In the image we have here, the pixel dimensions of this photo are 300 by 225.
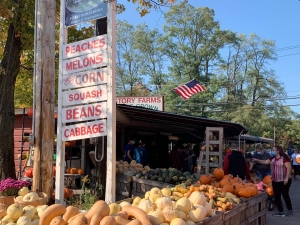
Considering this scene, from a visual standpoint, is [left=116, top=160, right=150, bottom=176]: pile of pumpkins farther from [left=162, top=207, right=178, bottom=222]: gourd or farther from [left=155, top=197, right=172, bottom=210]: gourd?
[left=162, top=207, right=178, bottom=222]: gourd

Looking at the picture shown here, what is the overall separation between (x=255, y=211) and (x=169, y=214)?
148 inches

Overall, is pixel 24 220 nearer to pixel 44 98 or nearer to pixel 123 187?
pixel 44 98

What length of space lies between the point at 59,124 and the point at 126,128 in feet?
38.0

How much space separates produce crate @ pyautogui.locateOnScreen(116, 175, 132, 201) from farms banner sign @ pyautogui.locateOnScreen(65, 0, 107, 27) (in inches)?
181

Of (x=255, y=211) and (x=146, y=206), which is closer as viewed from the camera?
(x=146, y=206)

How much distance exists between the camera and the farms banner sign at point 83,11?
6461 mm

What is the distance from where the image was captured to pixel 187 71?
42688mm

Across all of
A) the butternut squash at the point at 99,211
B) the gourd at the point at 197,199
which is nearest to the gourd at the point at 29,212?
the butternut squash at the point at 99,211

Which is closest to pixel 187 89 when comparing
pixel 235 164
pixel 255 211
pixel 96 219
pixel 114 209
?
pixel 235 164

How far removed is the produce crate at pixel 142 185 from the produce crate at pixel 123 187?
162mm

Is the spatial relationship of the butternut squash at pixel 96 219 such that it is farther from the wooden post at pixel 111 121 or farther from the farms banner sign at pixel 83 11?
the farms banner sign at pixel 83 11

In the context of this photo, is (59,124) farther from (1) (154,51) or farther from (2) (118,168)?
(1) (154,51)

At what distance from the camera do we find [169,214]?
437cm

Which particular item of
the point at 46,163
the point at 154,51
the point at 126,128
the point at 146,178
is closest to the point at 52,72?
the point at 46,163
